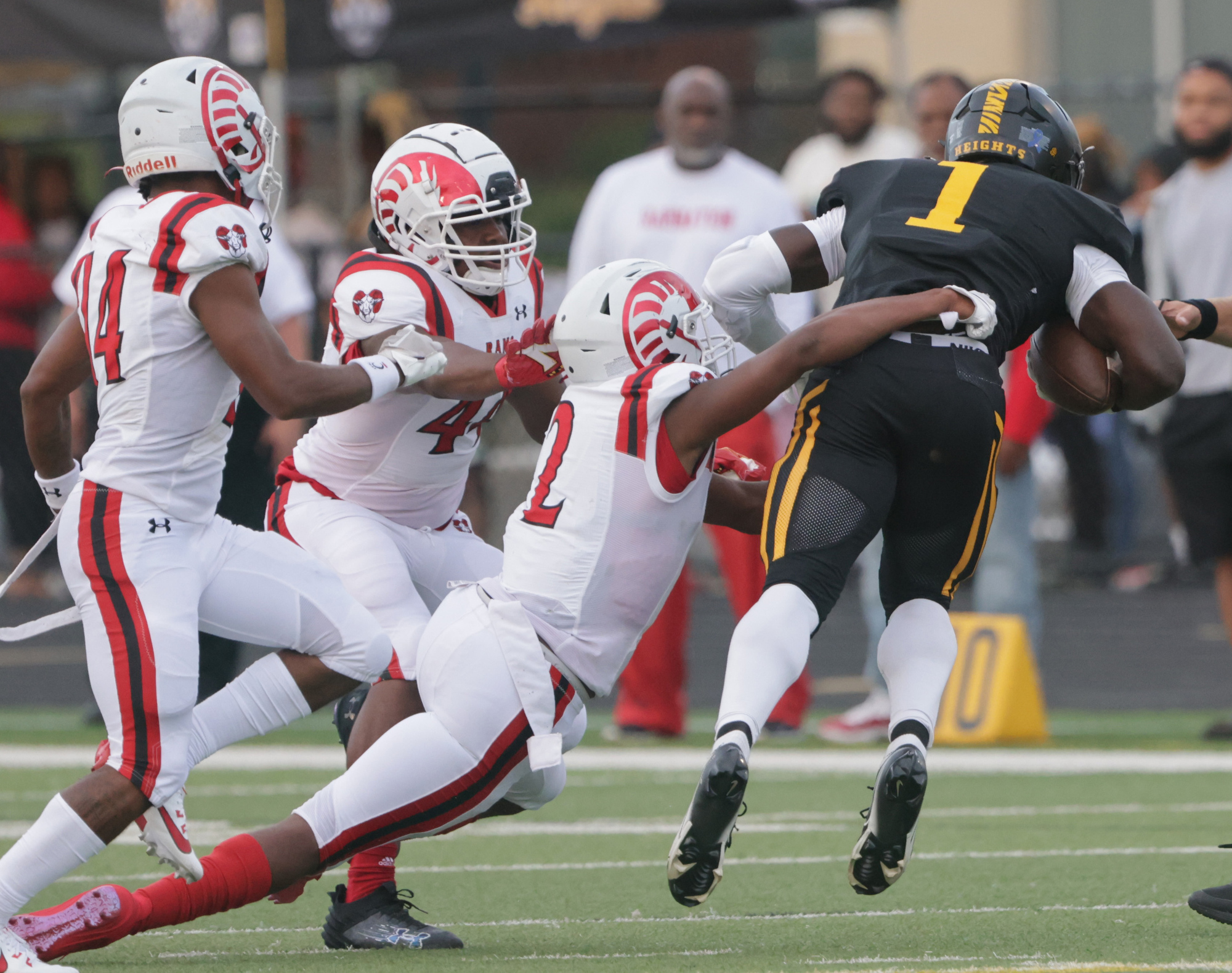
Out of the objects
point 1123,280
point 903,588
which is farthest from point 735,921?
point 1123,280

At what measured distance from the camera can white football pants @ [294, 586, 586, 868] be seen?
4.09 meters

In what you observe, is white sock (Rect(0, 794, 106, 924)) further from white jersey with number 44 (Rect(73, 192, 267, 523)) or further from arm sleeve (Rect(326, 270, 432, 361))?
arm sleeve (Rect(326, 270, 432, 361))

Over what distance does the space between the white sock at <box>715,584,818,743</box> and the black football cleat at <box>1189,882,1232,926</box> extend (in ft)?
3.00

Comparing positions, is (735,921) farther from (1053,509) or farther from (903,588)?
(1053,509)

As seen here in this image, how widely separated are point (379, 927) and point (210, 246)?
1.44 meters

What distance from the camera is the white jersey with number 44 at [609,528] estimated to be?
411 cm

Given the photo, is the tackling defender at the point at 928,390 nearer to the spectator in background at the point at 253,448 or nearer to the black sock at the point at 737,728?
the black sock at the point at 737,728

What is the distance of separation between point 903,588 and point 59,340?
182 centimetres

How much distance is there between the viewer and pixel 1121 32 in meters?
18.8

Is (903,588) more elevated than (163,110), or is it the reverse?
(163,110)

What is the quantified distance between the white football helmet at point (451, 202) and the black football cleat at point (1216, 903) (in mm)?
2045

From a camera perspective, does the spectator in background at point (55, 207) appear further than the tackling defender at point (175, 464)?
Yes

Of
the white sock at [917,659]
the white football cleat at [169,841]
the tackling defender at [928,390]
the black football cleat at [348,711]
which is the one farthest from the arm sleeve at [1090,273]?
the white football cleat at [169,841]

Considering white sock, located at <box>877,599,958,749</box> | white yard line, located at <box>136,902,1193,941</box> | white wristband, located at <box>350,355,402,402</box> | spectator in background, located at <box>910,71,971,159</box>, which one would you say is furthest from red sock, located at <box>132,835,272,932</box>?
spectator in background, located at <box>910,71,971,159</box>
